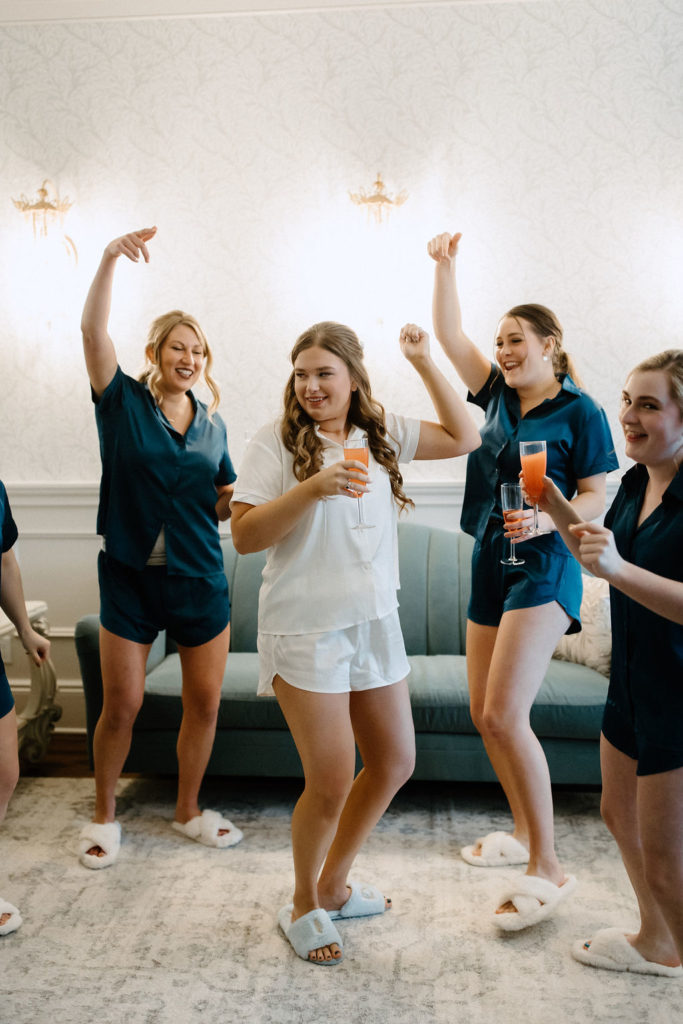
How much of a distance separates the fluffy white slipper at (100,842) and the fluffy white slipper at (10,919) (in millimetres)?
320

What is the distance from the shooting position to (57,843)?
2.79 m

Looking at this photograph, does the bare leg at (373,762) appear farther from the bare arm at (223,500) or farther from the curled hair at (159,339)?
the curled hair at (159,339)

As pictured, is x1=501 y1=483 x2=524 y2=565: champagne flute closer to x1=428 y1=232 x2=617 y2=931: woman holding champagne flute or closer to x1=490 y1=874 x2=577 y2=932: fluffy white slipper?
x1=428 y1=232 x2=617 y2=931: woman holding champagne flute

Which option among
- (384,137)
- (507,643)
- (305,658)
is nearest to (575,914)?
(507,643)

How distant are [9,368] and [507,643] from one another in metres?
2.78

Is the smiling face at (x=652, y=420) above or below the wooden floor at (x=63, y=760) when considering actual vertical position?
above

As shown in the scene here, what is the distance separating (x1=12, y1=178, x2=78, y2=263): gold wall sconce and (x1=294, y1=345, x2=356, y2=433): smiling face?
231 cm

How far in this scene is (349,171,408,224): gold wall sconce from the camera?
3775 millimetres

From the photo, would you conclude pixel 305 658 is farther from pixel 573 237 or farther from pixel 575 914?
pixel 573 237

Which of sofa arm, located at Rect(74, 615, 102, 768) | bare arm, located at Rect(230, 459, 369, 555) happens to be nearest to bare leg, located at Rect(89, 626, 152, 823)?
sofa arm, located at Rect(74, 615, 102, 768)

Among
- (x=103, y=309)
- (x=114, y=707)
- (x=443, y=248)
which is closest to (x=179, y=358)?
(x=103, y=309)

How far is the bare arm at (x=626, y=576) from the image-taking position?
150cm

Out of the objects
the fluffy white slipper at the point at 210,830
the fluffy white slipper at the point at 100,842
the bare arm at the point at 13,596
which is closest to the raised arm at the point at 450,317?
the bare arm at the point at 13,596

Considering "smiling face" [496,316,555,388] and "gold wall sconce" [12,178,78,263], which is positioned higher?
"gold wall sconce" [12,178,78,263]
